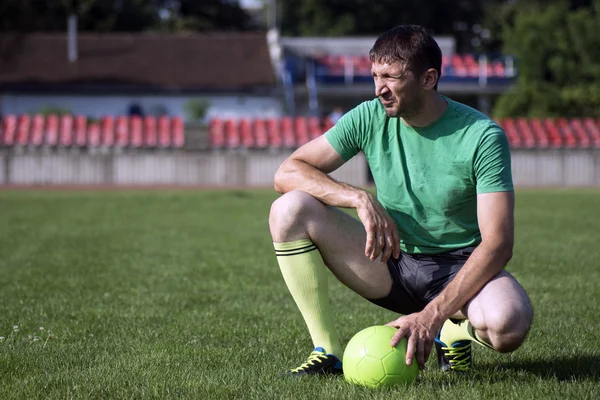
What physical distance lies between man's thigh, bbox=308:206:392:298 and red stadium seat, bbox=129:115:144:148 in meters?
22.0

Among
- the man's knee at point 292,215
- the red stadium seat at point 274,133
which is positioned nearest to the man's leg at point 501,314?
the man's knee at point 292,215

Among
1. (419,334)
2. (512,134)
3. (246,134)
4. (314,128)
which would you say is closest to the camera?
(419,334)

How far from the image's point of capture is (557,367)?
16.0ft

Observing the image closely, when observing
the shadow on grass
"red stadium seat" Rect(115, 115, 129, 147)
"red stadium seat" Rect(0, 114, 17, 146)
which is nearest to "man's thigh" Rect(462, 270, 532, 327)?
the shadow on grass

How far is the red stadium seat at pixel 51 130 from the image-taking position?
2637cm

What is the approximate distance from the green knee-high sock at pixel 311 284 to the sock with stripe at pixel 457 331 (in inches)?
23.8

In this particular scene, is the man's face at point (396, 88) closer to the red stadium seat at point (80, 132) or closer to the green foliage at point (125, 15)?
the red stadium seat at point (80, 132)

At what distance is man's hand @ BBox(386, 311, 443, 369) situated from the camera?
4164 millimetres

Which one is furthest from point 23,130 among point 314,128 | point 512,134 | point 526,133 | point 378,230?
point 378,230

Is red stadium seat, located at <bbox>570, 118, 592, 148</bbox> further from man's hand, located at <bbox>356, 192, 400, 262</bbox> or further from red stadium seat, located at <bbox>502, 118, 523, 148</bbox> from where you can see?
man's hand, located at <bbox>356, 192, 400, 262</bbox>

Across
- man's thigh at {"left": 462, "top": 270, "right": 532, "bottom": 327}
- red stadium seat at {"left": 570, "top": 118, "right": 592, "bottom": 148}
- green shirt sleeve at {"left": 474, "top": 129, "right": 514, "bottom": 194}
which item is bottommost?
red stadium seat at {"left": 570, "top": 118, "right": 592, "bottom": 148}

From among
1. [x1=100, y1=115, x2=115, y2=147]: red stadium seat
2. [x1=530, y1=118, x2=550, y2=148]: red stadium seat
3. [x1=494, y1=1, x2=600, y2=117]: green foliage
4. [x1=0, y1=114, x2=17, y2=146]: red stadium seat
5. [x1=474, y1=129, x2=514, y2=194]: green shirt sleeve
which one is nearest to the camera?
[x1=474, y1=129, x2=514, y2=194]: green shirt sleeve

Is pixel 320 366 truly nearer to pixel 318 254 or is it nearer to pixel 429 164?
pixel 318 254

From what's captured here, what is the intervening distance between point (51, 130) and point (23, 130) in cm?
83
